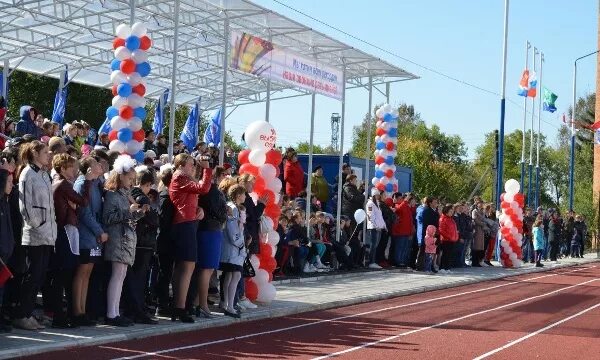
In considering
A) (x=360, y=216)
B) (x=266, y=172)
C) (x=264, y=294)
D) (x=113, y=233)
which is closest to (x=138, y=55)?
(x=266, y=172)

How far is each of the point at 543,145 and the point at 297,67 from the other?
106632 mm

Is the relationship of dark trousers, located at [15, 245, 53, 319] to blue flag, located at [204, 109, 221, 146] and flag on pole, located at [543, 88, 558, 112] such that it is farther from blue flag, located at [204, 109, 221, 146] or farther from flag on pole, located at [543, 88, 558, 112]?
flag on pole, located at [543, 88, 558, 112]

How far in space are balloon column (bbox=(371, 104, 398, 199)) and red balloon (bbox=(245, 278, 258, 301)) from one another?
37.1 ft

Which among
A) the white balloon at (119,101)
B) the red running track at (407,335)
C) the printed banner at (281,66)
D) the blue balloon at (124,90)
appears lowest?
the red running track at (407,335)

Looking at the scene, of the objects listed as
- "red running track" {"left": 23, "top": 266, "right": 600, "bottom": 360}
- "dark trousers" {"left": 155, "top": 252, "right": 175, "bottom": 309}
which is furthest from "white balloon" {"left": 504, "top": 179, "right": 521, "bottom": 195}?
"dark trousers" {"left": 155, "top": 252, "right": 175, "bottom": 309}

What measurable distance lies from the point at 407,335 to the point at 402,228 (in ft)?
41.9

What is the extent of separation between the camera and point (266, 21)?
21.0 m

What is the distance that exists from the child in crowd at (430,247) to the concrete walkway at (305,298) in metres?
0.71

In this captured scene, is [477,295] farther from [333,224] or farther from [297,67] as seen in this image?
[297,67]

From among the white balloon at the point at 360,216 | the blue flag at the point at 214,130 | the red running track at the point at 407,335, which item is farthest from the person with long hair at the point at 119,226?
the blue flag at the point at 214,130

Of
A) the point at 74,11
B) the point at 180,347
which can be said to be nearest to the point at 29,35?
the point at 74,11

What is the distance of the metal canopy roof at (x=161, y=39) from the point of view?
69.7 ft

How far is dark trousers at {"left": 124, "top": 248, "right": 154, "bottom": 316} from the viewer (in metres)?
12.7

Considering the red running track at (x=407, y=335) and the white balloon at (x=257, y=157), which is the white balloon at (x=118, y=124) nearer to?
the white balloon at (x=257, y=157)
